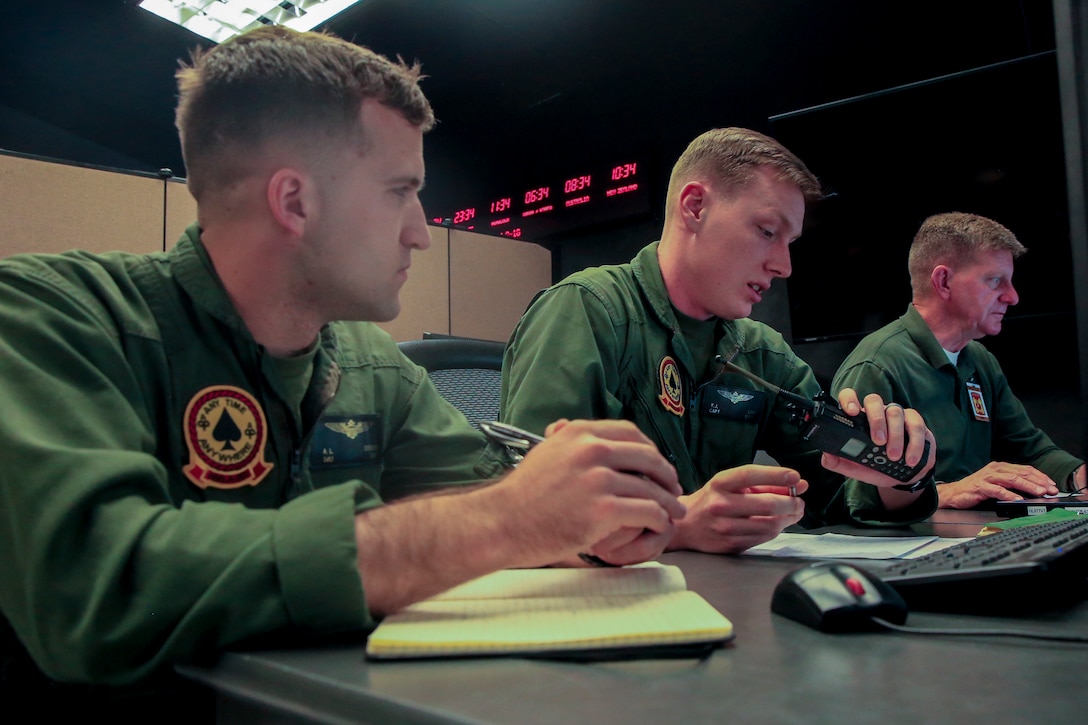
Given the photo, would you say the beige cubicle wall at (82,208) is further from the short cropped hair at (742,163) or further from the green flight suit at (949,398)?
the green flight suit at (949,398)

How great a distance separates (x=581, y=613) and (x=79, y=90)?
14.0 ft

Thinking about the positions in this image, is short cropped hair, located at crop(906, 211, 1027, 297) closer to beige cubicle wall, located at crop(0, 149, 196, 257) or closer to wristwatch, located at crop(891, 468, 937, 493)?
wristwatch, located at crop(891, 468, 937, 493)

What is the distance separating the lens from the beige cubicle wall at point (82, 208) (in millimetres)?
2096

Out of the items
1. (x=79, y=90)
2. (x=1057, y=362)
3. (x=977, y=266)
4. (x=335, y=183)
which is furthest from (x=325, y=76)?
(x=79, y=90)

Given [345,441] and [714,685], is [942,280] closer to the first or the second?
[345,441]

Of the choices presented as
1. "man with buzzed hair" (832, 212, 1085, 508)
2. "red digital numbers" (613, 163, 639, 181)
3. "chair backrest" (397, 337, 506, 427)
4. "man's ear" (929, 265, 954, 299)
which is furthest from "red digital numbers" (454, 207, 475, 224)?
"chair backrest" (397, 337, 506, 427)

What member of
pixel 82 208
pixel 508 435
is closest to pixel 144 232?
pixel 82 208

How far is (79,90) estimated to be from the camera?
3.85 meters

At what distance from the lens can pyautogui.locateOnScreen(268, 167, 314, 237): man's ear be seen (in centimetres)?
85

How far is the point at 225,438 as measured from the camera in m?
0.77

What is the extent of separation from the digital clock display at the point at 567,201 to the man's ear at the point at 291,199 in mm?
2874

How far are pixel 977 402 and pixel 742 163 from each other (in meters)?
1.24

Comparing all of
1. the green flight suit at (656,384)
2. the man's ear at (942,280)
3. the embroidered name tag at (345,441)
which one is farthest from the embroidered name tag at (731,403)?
the man's ear at (942,280)

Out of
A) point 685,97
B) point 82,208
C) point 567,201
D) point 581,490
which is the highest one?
point 685,97
